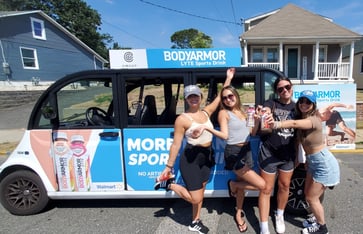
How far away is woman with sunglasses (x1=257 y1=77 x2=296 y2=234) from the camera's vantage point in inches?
96.0

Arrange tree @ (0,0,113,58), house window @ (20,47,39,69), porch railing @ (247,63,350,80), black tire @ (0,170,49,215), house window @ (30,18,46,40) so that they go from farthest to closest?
tree @ (0,0,113,58)
house window @ (30,18,46,40)
house window @ (20,47,39,69)
porch railing @ (247,63,350,80)
black tire @ (0,170,49,215)

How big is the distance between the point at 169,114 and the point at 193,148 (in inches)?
46.6

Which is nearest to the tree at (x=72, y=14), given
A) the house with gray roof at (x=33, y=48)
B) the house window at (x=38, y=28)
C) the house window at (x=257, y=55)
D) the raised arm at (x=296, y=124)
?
the house with gray roof at (x=33, y=48)

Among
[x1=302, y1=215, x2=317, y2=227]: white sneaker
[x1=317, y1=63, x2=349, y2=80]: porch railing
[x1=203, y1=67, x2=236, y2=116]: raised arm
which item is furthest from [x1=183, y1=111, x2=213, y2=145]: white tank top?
[x1=317, y1=63, x2=349, y2=80]: porch railing

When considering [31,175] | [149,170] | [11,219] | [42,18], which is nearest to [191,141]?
[149,170]

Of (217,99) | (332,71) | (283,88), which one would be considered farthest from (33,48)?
(332,71)

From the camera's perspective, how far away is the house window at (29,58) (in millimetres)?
17241

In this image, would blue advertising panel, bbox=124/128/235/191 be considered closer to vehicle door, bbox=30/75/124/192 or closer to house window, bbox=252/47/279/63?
vehicle door, bbox=30/75/124/192

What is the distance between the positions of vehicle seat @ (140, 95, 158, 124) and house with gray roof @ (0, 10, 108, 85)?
16.7 m

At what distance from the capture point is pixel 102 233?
275 centimetres

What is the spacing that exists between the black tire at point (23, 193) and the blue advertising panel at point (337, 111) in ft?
17.7

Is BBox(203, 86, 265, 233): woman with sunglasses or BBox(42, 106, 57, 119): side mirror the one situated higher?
BBox(42, 106, 57, 119): side mirror

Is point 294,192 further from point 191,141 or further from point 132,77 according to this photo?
point 132,77

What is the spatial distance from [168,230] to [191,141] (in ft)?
3.81
